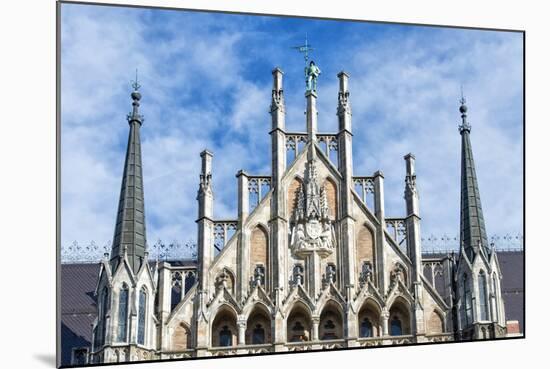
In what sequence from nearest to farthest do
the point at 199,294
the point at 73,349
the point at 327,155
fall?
1. the point at 73,349
2. the point at 199,294
3. the point at 327,155

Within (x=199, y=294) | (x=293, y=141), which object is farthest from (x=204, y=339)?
(x=293, y=141)

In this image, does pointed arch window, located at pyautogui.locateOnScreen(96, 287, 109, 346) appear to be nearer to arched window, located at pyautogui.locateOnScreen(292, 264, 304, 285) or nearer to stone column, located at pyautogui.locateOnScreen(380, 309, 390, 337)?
arched window, located at pyautogui.locateOnScreen(292, 264, 304, 285)

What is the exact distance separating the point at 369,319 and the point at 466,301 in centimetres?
157

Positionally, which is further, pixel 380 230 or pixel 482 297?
A: pixel 380 230

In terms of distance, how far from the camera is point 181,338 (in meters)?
15.2

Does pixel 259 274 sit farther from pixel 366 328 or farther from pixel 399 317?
pixel 399 317

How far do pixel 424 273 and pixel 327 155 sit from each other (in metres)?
2.45

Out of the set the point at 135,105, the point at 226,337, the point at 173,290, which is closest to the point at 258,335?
the point at 226,337

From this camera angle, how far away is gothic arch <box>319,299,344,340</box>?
1553 cm

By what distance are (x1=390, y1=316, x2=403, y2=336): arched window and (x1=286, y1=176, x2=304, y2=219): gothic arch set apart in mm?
2307

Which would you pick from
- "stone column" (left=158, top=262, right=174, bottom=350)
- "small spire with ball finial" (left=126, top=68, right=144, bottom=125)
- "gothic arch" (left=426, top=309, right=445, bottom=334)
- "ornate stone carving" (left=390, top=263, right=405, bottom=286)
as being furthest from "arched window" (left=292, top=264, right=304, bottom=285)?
"small spire with ball finial" (left=126, top=68, right=144, bottom=125)

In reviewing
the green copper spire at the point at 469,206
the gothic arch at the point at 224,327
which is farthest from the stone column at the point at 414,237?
the gothic arch at the point at 224,327

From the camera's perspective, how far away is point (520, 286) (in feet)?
52.7

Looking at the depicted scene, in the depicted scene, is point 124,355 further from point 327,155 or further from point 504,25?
point 504,25
